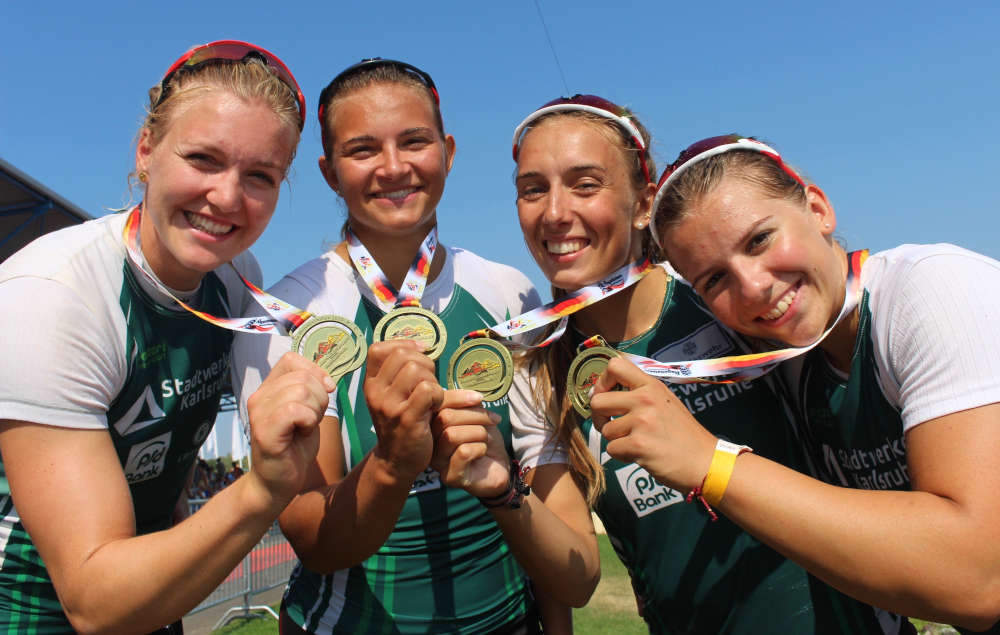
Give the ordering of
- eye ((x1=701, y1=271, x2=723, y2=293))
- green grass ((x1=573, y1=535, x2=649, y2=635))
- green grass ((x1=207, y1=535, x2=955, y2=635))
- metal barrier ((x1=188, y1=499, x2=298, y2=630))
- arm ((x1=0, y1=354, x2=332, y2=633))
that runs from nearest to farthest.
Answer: arm ((x1=0, y1=354, x2=332, y2=633))
eye ((x1=701, y1=271, x2=723, y2=293))
green grass ((x1=207, y1=535, x2=955, y2=635))
green grass ((x1=573, y1=535, x2=649, y2=635))
metal barrier ((x1=188, y1=499, x2=298, y2=630))

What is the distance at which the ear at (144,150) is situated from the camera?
9.18 ft

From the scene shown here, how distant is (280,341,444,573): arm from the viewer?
2.23 metres

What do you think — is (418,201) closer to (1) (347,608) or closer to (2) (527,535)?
(2) (527,535)

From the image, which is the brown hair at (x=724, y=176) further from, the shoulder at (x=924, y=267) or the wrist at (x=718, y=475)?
the wrist at (x=718, y=475)

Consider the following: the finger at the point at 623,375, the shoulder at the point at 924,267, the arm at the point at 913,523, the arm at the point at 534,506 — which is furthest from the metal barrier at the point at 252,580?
the shoulder at the point at 924,267

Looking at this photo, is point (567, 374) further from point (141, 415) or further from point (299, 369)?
point (141, 415)

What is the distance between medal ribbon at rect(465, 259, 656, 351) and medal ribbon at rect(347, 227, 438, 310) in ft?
1.32

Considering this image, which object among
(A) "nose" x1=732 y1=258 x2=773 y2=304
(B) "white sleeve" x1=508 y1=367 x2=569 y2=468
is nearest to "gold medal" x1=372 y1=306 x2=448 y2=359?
(B) "white sleeve" x1=508 y1=367 x2=569 y2=468

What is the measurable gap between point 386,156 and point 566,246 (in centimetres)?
89

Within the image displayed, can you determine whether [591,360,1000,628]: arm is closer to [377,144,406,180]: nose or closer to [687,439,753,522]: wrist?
[687,439,753,522]: wrist

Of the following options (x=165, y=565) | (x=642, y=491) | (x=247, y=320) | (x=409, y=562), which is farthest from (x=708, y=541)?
(x=247, y=320)

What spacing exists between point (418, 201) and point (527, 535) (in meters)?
1.53

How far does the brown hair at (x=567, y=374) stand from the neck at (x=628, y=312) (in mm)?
118

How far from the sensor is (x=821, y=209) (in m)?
2.68
